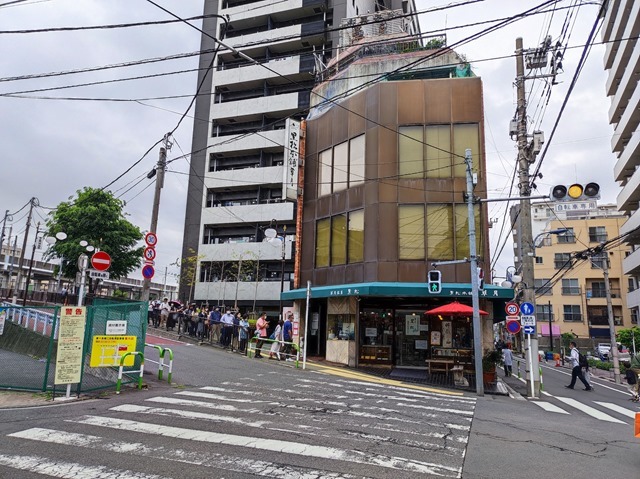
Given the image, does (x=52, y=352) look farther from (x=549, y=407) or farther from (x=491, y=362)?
(x=491, y=362)

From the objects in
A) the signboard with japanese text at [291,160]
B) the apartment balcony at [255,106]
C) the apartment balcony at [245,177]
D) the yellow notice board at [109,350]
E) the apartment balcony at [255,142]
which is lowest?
the yellow notice board at [109,350]

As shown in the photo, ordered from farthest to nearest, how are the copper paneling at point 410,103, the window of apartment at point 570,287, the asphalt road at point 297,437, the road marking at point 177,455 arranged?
the window of apartment at point 570,287, the copper paneling at point 410,103, the asphalt road at point 297,437, the road marking at point 177,455

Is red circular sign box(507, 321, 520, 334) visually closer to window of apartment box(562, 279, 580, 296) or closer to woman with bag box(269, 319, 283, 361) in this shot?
woman with bag box(269, 319, 283, 361)

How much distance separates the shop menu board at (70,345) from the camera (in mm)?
9195

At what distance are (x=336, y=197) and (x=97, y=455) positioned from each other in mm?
16801

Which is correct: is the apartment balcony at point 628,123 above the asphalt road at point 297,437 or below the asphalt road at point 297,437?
above

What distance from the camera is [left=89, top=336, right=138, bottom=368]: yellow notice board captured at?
9820 mm

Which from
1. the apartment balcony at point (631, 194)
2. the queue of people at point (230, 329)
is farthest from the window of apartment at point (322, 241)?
the apartment balcony at point (631, 194)

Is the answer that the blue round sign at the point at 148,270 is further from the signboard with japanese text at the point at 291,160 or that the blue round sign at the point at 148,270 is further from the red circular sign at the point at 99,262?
the signboard with japanese text at the point at 291,160

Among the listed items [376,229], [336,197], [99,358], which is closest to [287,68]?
[336,197]

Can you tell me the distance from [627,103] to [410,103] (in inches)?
1169

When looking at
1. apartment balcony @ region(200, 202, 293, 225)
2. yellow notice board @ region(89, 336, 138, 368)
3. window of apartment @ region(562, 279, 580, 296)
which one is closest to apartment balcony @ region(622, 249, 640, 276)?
window of apartment @ region(562, 279, 580, 296)

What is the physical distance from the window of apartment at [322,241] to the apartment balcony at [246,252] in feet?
51.0

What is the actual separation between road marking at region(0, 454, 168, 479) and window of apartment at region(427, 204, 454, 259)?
1534cm
